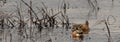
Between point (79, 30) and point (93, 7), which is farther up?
point (93, 7)

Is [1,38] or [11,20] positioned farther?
[11,20]

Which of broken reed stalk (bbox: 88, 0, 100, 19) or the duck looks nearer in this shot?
the duck

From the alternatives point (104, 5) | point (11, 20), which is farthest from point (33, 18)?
point (104, 5)

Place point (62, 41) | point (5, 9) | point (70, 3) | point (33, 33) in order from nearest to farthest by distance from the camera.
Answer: point (62, 41), point (33, 33), point (5, 9), point (70, 3)

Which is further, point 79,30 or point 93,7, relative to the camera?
point 93,7

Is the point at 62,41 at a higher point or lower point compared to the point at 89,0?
lower

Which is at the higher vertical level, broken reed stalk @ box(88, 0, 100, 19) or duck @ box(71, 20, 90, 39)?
broken reed stalk @ box(88, 0, 100, 19)

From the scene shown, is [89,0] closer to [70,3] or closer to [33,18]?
[70,3]

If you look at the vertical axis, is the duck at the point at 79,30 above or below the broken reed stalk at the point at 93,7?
below

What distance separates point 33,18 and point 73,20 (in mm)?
813

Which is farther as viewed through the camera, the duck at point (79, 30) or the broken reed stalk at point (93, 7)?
the broken reed stalk at point (93, 7)

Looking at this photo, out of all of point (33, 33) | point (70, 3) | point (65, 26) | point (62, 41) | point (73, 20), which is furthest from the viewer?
point (70, 3)

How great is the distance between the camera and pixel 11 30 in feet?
30.6

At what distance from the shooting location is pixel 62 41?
8.37m
